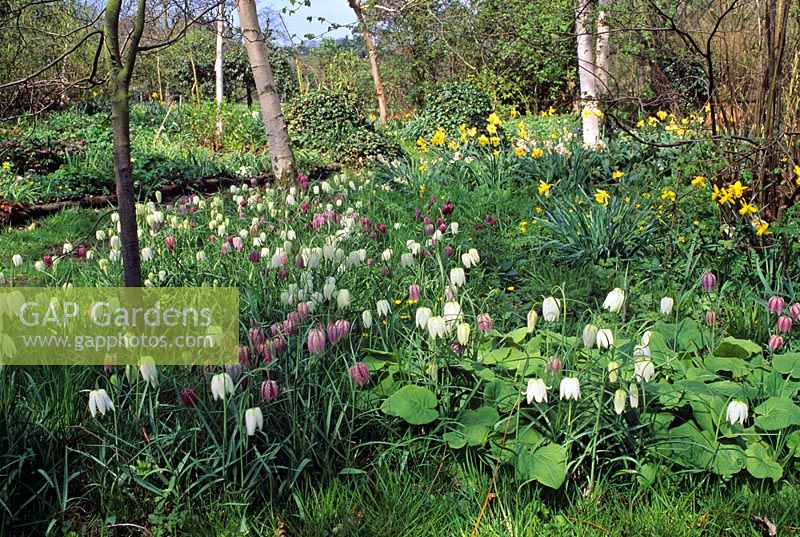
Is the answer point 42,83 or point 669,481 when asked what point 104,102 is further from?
point 669,481

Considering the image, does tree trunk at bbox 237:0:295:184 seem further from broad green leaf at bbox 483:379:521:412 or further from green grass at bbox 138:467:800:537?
green grass at bbox 138:467:800:537

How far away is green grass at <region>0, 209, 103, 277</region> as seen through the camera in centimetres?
492

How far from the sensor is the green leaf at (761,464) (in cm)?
201

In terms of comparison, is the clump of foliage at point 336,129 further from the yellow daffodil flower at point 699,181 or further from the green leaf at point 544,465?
the green leaf at point 544,465

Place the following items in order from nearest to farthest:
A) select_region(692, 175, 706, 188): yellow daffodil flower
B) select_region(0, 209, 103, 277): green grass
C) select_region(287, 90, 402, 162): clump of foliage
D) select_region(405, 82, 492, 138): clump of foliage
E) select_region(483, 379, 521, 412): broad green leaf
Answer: select_region(483, 379, 521, 412): broad green leaf < select_region(692, 175, 706, 188): yellow daffodil flower < select_region(0, 209, 103, 277): green grass < select_region(287, 90, 402, 162): clump of foliage < select_region(405, 82, 492, 138): clump of foliage

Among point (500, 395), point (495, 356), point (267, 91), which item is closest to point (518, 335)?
point (495, 356)

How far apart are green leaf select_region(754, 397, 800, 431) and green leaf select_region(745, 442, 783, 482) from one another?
71mm

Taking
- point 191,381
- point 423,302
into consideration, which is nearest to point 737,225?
point 423,302

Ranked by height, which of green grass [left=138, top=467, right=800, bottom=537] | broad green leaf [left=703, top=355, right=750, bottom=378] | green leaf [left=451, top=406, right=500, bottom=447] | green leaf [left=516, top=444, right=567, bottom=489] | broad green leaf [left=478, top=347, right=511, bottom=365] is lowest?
green grass [left=138, top=467, right=800, bottom=537]

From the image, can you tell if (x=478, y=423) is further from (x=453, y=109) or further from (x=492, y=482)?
(x=453, y=109)

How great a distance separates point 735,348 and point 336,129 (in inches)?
329

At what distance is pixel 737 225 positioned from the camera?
3855 millimetres

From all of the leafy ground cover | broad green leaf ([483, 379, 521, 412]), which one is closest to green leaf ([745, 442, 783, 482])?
the leafy ground cover

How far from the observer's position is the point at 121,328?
267cm
